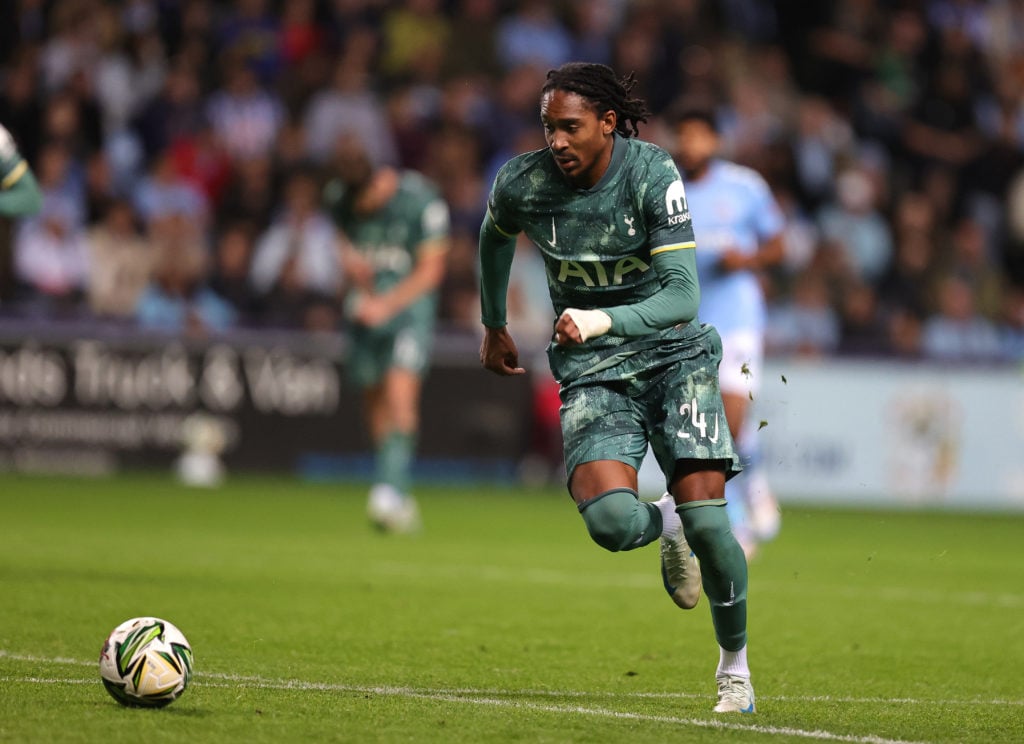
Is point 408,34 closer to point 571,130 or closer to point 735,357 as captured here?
point 735,357

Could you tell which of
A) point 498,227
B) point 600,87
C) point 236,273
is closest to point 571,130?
point 600,87

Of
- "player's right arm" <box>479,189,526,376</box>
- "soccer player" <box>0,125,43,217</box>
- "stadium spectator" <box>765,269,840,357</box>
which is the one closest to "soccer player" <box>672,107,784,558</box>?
"soccer player" <box>0,125,43,217</box>

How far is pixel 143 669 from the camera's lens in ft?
17.6

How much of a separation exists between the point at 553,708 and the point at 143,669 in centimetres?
130

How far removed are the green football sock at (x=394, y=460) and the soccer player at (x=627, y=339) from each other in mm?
6575

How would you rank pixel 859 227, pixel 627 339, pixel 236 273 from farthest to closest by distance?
pixel 859 227 < pixel 236 273 < pixel 627 339

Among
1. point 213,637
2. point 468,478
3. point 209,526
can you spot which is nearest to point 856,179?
point 468,478

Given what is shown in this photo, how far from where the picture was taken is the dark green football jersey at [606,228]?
230 inches

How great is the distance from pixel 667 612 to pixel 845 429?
29.9ft

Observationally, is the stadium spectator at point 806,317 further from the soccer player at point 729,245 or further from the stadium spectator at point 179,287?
the soccer player at point 729,245

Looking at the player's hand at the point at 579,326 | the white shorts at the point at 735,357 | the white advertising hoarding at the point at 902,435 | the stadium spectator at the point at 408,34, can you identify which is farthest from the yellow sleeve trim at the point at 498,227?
the stadium spectator at the point at 408,34

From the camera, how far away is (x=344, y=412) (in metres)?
16.8

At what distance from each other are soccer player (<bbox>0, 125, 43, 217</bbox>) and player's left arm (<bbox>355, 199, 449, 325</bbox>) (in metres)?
4.54

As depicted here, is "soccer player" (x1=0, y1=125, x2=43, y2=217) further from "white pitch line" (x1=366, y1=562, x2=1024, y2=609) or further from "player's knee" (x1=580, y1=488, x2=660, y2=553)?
"player's knee" (x1=580, y1=488, x2=660, y2=553)
